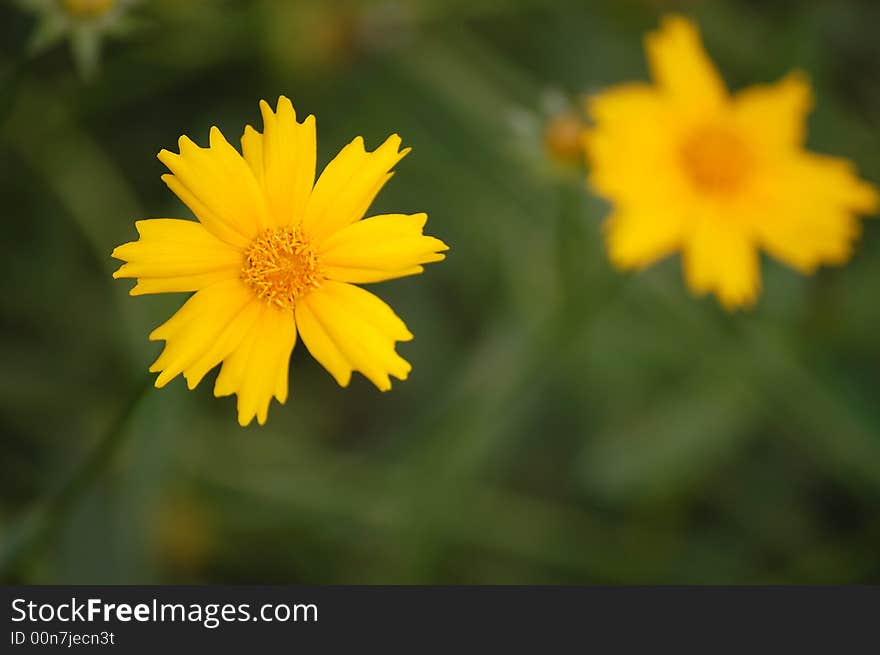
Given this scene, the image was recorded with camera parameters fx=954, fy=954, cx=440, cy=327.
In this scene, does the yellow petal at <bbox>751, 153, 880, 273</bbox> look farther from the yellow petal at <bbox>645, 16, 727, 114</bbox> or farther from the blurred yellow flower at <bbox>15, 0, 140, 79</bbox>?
the blurred yellow flower at <bbox>15, 0, 140, 79</bbox>

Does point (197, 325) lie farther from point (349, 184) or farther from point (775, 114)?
point (775, 114)

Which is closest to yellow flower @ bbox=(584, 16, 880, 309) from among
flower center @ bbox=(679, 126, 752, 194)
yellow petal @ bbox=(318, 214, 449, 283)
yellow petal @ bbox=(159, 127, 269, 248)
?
flower center @ bbox=(679, 126, 752, 194)

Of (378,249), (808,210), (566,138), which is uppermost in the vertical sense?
(566,138)

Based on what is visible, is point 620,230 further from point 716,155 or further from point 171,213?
point 171,213

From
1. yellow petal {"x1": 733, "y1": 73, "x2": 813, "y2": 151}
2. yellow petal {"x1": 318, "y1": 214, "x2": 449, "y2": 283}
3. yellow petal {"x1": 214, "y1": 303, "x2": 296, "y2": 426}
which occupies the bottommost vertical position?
yellow petal {"x1": 214, "y1": 303, "x2": 296, "y2": 426}

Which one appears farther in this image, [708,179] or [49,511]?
[708,179]

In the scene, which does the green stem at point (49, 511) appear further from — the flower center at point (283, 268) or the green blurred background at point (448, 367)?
the green blurred background at point (448, 367)

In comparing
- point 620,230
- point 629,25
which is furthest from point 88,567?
point 629,25

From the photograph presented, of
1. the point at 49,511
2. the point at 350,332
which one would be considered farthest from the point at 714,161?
the point at 49,511
